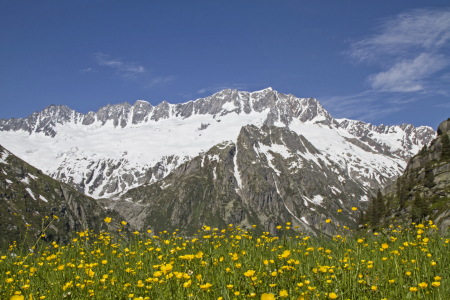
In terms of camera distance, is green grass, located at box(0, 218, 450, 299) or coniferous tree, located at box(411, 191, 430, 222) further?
coniferous tree, located at box(411, 191, 430, 222)

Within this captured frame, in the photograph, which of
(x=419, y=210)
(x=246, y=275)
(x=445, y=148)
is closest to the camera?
(x=246, y=275)

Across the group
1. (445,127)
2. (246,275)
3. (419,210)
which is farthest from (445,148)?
(246,275)

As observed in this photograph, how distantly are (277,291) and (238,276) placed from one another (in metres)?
1.11

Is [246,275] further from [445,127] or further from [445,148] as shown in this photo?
[445,127]

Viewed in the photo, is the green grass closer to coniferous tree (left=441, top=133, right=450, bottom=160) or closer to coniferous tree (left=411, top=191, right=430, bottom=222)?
coniferous tree (left=411, top=191, right=430, bottom=222)

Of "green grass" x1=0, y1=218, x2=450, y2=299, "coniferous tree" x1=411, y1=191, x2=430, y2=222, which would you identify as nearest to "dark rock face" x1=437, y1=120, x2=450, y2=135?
"coniferous tree" x1=411, y1=191, x2=430, y2=222

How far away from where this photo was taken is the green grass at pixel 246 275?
5.42m

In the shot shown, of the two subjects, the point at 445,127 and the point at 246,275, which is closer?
the point at 246,275

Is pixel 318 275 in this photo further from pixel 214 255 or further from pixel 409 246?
pixel 409 246

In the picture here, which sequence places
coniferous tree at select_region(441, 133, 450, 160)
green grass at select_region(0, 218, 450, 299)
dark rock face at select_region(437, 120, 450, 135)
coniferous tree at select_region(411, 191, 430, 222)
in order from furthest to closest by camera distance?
dark rock face at select_region(437, 120, 450, 135) → coniferous tree at select_region(441, 133, 450, 160) → coniferous tree at select_region(411, 191, 430, 222) → green grass at select_region(0, 218, 450, 299)

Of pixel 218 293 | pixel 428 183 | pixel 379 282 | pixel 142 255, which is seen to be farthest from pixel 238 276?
pixel 428 183

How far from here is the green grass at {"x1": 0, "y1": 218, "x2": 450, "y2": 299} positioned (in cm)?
542

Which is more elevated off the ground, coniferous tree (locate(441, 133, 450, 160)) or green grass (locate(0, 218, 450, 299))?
coniferous tree (locate(441, 133, 450, 160))

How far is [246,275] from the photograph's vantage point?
4660 millimetres
